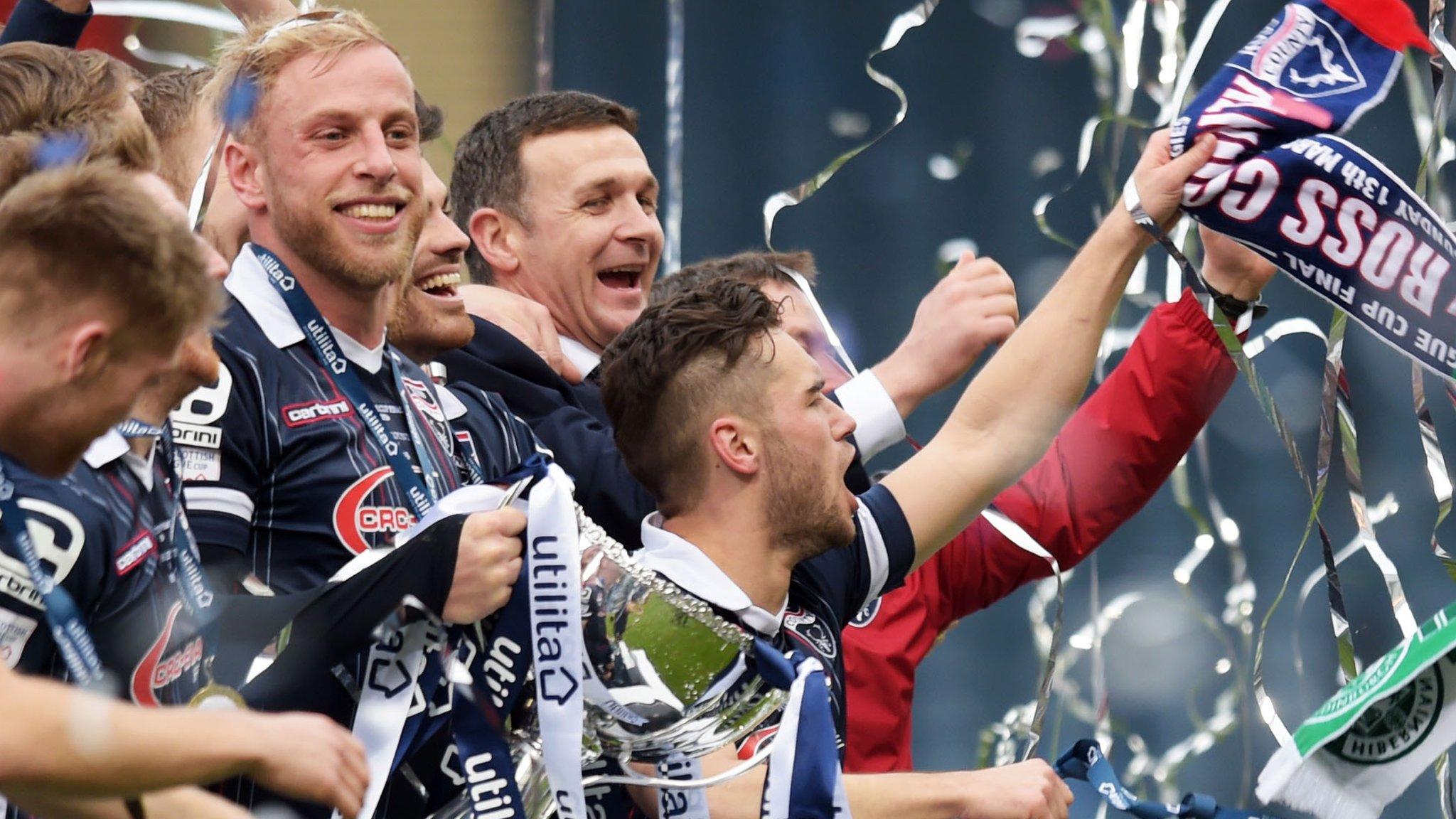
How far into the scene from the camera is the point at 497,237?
10.0ft

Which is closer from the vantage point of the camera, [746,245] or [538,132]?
[538,132]

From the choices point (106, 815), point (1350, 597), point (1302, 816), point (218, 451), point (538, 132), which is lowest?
point (1302, 816)

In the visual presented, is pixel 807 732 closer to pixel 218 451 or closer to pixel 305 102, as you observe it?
pixel 218 451

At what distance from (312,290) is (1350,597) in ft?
10.2

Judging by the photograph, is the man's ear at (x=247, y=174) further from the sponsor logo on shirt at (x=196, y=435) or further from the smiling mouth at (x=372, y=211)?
the sponsor logo on shirt at (x=196, y=435)

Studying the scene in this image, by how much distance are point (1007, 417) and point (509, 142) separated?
3.44ft

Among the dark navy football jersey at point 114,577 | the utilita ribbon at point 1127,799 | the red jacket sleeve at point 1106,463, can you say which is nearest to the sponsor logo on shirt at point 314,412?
the dark navy football jersey at point 114,577

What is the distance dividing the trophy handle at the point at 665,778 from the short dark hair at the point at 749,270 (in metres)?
1.01

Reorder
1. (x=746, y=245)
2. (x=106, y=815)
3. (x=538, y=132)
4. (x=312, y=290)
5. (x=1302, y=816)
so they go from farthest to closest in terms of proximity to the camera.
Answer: (x=1302, y=816) → (x=746, y=245) → (x=538, y=132) → (x=312, y=290) → (x=106, y=815)

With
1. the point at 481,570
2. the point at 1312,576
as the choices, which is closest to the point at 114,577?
the point at 481,570

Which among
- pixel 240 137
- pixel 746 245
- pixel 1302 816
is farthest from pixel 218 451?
pixel 1302 816

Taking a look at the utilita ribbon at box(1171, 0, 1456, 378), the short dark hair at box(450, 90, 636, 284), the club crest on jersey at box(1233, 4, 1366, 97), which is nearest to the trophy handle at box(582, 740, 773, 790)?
the utilita ribbon at box(1171, 0, 1456, 378)

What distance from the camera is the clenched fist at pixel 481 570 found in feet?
5.74

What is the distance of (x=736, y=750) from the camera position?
2.12 metres
